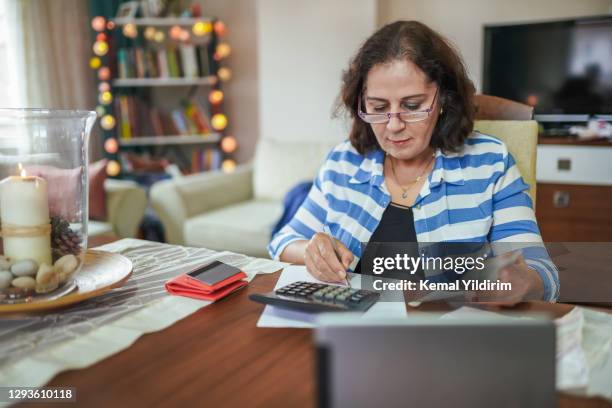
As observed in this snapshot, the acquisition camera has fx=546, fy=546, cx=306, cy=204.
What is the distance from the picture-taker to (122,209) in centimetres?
309

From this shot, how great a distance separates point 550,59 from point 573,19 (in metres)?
0.22

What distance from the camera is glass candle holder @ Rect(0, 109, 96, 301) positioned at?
85 centimetres

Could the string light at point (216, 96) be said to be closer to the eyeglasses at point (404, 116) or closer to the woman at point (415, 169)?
the woman at point (415, 169)

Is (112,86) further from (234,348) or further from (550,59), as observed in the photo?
(234,348)

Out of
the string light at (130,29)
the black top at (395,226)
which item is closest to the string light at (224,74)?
the string light at (130,29)

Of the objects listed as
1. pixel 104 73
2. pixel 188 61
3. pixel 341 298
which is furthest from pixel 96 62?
pixel 341 298

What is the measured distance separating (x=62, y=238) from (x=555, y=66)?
2858mm

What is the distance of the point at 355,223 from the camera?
4.59ft

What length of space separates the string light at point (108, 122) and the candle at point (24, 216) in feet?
10.5

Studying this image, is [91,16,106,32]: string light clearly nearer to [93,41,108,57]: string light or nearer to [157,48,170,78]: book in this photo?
[93,41,108,57]: string light

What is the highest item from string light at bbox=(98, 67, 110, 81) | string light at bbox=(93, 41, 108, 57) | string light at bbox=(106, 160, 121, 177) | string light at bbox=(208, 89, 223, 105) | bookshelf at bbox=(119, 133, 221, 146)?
string light at bbox=(93, 41, 108, 57)

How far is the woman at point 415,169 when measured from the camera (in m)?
1.28

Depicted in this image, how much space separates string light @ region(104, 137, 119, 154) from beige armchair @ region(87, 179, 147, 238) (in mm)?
740

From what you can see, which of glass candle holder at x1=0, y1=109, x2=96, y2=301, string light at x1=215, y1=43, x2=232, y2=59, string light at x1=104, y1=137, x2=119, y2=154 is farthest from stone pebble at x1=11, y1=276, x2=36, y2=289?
string light at x1=215, y1=43, x2=232, y2=59
